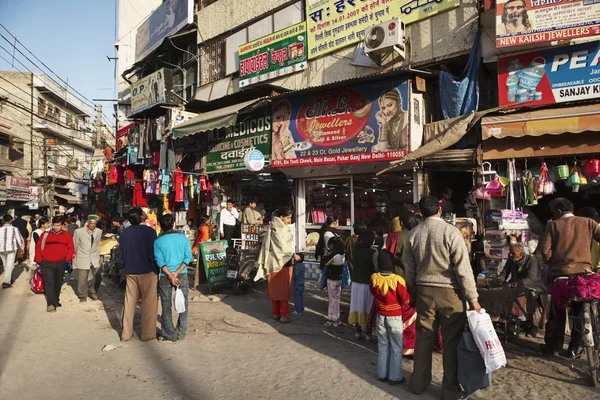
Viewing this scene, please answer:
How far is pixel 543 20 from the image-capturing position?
7125mm

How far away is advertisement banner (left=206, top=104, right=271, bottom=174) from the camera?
11953 millimetres

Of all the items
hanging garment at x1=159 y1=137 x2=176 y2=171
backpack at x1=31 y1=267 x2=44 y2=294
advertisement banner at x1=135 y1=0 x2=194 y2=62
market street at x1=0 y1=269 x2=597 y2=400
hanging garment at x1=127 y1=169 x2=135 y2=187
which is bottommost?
market street at x1=0 y1=269 x2=597 y2=400

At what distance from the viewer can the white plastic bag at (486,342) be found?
3514mm

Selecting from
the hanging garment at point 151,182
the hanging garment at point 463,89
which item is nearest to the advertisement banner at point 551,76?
the hanging garment at point 463,89

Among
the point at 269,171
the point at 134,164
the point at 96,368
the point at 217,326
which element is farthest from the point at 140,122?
the point at 96,368

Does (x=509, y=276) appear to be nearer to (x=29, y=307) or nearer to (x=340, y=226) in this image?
(x=340, y=226)

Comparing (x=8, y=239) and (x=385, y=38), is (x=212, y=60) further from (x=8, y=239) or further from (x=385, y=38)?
(x=8, y=239)

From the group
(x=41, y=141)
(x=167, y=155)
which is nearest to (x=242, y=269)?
(x=167, y=155)

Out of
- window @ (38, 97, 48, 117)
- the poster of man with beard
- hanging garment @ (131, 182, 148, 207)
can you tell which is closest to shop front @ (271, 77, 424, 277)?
the poster of man with beard

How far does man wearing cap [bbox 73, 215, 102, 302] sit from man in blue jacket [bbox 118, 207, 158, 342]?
11.2 ft

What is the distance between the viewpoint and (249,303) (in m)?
8.62

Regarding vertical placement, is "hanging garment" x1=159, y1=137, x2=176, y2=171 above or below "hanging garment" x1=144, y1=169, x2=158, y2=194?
above

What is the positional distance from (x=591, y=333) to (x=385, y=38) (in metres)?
6.87

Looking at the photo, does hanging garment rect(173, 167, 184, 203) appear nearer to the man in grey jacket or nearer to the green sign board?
the green sign board
